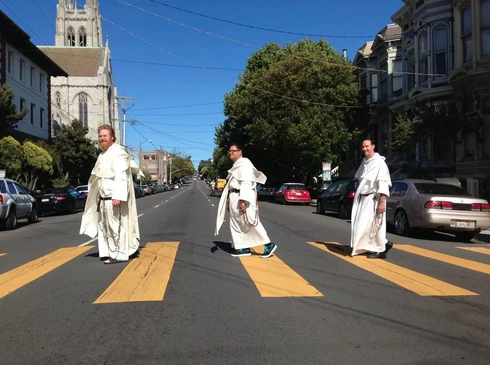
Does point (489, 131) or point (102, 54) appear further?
point (102, 54)

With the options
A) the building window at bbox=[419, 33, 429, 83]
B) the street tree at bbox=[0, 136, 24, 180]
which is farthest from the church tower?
the building window at bbox=[419, 33, 429, 83]

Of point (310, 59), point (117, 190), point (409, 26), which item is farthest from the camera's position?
point (310, 59)

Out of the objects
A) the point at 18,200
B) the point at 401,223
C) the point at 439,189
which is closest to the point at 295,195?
the point at 401,223

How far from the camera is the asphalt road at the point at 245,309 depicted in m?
3.92

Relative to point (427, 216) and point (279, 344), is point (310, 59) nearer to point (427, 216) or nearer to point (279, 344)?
point (427, 216)

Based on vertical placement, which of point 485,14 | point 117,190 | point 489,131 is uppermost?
point 485,14

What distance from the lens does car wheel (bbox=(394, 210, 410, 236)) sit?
12031mm

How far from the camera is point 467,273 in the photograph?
711 cm

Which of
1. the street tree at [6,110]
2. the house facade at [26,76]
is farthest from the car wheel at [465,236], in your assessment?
the house facade at [26,76]

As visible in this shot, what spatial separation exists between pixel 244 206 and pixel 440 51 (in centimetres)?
1951

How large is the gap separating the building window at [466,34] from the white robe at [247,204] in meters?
16.9

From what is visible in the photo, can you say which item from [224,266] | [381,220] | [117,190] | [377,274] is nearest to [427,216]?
[381,220]

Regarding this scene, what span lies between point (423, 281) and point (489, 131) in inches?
648

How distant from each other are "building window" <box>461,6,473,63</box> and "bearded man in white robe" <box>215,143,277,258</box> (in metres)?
16.9
